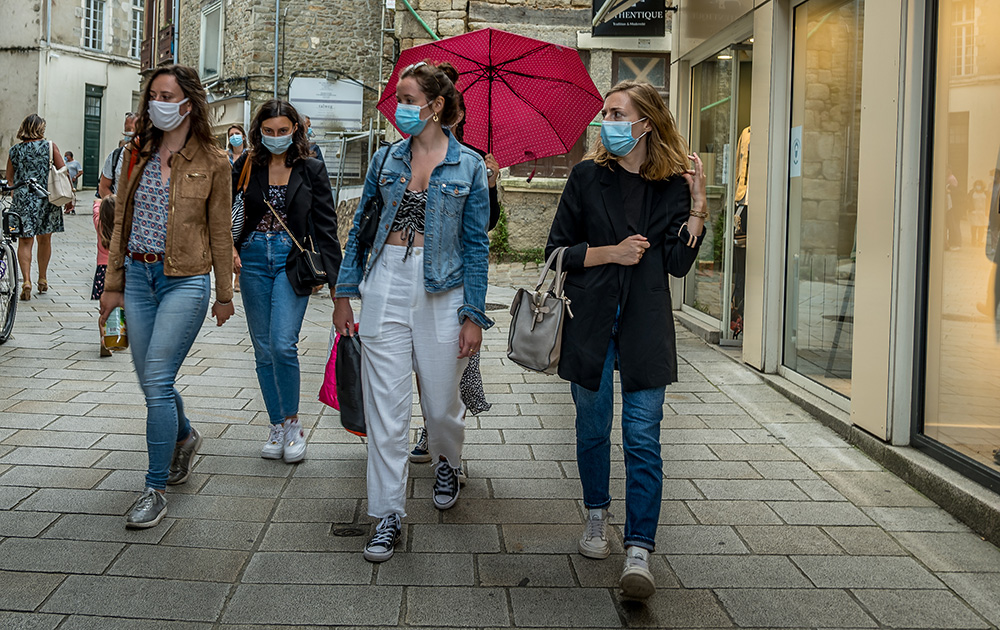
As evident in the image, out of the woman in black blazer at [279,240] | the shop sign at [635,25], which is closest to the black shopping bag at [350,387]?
the woman in black blazer at [279,240]

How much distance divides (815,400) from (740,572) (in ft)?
9.99

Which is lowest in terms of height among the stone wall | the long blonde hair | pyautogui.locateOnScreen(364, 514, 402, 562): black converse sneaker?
pyautogui.locateOnScreen(364, 514, 402, 562): black converse sneaker

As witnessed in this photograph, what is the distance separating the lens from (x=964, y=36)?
16.2ft

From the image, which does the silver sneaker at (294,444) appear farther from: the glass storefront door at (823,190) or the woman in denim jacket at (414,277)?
the glass storefront door at (823,190)

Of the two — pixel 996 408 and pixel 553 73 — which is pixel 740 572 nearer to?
pixel 996 408

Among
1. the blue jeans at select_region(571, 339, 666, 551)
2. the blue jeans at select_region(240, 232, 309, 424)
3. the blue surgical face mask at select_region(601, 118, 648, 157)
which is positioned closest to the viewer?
the blue jeans at select_region(571, 339, 666, 551)

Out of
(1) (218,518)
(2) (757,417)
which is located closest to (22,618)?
(1) (218,518)

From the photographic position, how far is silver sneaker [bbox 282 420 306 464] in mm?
5219

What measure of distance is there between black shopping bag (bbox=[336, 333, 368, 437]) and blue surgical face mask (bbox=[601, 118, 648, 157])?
4.37 ft

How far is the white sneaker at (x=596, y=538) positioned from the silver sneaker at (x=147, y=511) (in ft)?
5.89

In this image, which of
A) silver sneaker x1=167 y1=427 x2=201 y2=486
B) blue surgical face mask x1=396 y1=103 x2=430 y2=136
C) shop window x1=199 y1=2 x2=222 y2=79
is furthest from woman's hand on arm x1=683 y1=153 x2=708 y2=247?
shop window x1=199 y1=2 x2=222 y2=79

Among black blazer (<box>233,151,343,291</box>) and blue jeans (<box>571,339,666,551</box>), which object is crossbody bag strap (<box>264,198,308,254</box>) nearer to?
black blazer (<box>233,151,343,291</box>)

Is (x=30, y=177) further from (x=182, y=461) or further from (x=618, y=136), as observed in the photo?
(x=618, y=136)

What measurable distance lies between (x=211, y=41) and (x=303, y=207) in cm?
2540
